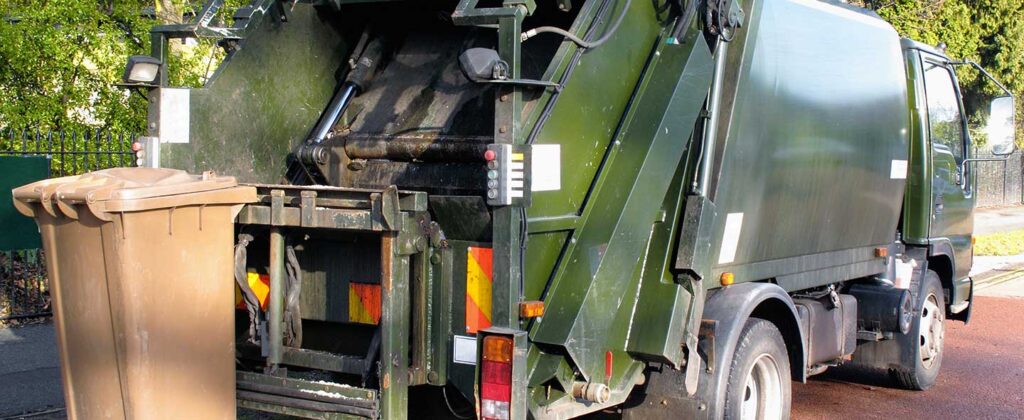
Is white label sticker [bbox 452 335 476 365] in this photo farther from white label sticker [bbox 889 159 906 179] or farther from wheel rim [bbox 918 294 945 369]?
wheel rim [bbox 918 294 945 369]

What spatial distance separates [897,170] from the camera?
272 inches

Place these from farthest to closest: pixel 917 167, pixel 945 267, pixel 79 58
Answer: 1. pixel 79 58
2. pixel 945 267
3. pixel 917 167

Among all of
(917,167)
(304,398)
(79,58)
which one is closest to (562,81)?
(304,398)

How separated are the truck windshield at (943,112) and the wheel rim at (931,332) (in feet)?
3.86

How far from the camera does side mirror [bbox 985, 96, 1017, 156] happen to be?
25.2 ft

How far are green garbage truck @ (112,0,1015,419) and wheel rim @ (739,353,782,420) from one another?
0.01 m

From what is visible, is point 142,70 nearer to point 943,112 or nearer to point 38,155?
point 38,155

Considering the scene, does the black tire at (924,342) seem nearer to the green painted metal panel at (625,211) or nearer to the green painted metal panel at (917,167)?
the green painted metal panel at (917,167)

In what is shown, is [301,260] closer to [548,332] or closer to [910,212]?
[548,332]

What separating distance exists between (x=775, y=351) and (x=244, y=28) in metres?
3.15

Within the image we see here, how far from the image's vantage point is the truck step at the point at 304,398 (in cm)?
398

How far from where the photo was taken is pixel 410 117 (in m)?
5.04

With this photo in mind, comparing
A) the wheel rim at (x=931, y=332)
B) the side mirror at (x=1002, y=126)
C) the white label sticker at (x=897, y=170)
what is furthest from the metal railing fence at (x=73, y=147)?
the side mirror at (x=1002, y=126)

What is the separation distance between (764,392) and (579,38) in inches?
92.8
